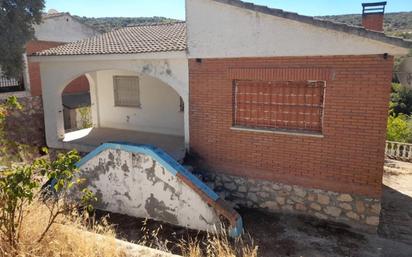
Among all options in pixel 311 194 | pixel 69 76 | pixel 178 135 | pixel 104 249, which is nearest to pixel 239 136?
pixel 311 194

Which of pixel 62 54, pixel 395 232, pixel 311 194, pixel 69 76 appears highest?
pixel 62 54

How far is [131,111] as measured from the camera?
14195 millimetres

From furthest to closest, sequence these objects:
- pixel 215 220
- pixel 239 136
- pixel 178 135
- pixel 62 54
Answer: pixel 178 135, pixel 62 54, pixel 239 136, pixel 215 220

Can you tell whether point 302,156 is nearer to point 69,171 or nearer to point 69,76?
point 69,171

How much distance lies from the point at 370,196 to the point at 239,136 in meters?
3.63

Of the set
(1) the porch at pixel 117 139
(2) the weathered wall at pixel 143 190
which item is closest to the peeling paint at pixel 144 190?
(2) the weathered wall at pixel 143 190

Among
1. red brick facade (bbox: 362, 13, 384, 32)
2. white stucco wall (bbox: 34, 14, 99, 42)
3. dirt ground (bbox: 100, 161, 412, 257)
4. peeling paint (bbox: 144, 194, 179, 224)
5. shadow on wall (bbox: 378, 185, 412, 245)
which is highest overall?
white stucco wall (bbox: 34, 14, 99, 42)

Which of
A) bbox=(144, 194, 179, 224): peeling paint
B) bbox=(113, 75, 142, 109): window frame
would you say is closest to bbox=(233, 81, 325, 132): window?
bbox=(144, 194, 179, 224): peeling paint

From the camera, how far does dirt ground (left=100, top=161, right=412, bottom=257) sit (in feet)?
23.7

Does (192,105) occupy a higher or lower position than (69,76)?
lower

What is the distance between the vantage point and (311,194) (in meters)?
8.63

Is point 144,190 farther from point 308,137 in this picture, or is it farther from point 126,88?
point 126,88

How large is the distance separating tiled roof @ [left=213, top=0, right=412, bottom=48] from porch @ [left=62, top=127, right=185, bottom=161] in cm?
483

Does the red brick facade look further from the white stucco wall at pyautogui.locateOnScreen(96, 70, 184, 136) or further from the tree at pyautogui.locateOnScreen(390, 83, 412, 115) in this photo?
the tree at pyautogui.locateOnScreen(390, 83, 412, 115)
